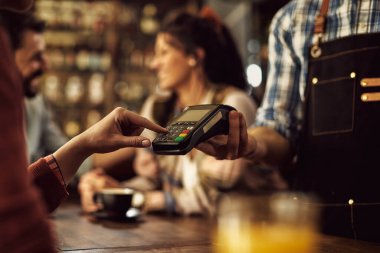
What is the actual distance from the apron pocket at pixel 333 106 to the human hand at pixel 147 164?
128 centimetres

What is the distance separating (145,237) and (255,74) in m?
4.36

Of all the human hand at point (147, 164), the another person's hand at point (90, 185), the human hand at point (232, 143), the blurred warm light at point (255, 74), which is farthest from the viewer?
the blurred warm light at point (255, 74)

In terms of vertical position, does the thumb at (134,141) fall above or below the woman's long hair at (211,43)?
below

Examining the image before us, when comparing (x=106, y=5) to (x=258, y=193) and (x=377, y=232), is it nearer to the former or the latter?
(x=258, y=193)

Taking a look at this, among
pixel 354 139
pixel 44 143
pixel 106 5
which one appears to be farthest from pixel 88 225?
pixel 106 5

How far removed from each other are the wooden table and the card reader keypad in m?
0.22

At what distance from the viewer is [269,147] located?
1411 millimetres

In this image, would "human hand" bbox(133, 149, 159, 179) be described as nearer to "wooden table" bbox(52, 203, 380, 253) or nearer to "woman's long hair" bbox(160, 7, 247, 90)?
"woman's long hair" bbox(160, 7, 247, 90)

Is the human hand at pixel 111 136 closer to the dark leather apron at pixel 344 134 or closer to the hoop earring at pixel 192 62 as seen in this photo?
the dark leather apron at pixel 344 134

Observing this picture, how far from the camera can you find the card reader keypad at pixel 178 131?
98cm

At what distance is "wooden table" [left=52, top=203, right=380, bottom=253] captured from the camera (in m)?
1.01

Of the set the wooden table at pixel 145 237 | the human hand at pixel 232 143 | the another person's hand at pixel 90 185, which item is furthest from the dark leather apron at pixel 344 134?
the another person's hand at pixel 90 185

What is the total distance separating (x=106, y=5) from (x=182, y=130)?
4.65m

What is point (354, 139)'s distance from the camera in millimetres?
1278
